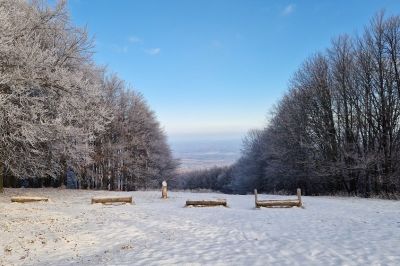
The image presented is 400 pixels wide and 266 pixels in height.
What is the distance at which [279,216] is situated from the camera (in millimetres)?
16484

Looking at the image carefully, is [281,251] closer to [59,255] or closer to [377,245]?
[377,245]

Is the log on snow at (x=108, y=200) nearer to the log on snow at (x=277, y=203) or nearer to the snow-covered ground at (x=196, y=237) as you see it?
the snow-covered ground at (x=196, y=237)

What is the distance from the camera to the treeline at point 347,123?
29.4 meters

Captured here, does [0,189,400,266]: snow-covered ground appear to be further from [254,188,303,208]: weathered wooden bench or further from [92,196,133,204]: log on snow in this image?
[92,196,133,204]: log on snow

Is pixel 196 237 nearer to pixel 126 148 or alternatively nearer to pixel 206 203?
pixel 206 203

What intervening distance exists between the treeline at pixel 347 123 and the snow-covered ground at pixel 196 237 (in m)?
13.3

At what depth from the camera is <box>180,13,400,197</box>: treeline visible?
96.4 ft

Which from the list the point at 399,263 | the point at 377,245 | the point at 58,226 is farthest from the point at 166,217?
the point at 399,263

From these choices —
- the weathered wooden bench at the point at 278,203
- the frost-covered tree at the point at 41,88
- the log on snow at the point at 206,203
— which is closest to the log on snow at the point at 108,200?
the log on snow at the point at 206,203

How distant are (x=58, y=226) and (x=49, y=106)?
889 cm

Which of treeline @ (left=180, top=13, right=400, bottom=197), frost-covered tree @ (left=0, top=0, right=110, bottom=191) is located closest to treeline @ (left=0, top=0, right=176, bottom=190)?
frost-covered tree @ (left=0, top=0, right=110, bottom=191)

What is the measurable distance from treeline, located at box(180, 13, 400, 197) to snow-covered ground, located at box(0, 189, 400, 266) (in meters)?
13.3

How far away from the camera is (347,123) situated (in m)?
33.2

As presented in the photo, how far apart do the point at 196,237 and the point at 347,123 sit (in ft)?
84.1
